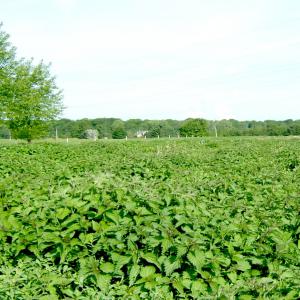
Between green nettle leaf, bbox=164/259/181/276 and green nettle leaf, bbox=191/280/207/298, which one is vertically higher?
green nettle leaf, bbox=164/259/181/276

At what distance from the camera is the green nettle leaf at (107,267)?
3793 millimetres

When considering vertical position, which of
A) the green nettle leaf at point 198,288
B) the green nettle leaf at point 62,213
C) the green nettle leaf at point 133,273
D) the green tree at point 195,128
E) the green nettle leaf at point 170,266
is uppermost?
the green tree at point 195,128

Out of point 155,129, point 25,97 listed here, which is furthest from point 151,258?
point 155,129

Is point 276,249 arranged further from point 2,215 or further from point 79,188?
point 2,215

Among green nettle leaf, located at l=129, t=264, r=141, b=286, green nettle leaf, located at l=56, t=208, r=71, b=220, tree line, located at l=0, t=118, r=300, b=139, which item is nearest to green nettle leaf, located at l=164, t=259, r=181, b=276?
green nettle leaf, located at l=129, t=264, r=141, b=286

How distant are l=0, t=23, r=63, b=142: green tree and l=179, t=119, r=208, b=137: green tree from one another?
65.8 meters

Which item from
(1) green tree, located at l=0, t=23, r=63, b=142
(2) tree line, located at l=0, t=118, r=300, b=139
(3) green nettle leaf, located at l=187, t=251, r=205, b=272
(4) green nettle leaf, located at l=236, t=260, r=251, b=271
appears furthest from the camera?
(2) tree line, located at l=0, t=118, r=300, b=139

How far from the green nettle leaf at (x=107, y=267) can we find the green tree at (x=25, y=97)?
30.4 m

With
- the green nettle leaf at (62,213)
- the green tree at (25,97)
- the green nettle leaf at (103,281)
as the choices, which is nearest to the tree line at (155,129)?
the green tree at (25,97)

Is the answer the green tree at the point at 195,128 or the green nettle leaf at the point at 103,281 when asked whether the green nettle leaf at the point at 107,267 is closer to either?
the green nettle leaf at the point at 103,281

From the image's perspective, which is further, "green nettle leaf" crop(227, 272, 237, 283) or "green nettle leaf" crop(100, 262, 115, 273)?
"green nettle leaf" crop(100, 262, 115, 273)

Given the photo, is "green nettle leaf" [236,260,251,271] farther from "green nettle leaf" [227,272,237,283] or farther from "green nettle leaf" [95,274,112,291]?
"green nettle leaf" [95,274,112,291]

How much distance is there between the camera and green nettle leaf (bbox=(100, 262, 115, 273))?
3.79 metres

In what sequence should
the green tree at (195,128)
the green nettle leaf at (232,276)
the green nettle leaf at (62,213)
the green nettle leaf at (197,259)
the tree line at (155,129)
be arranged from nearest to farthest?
the green nettle leaf at (197,259) → the green nettle leaf at (232,276) → the green nettle leaf at (62,213) → the tree line at (155,129) → the green tree at (195,128)
